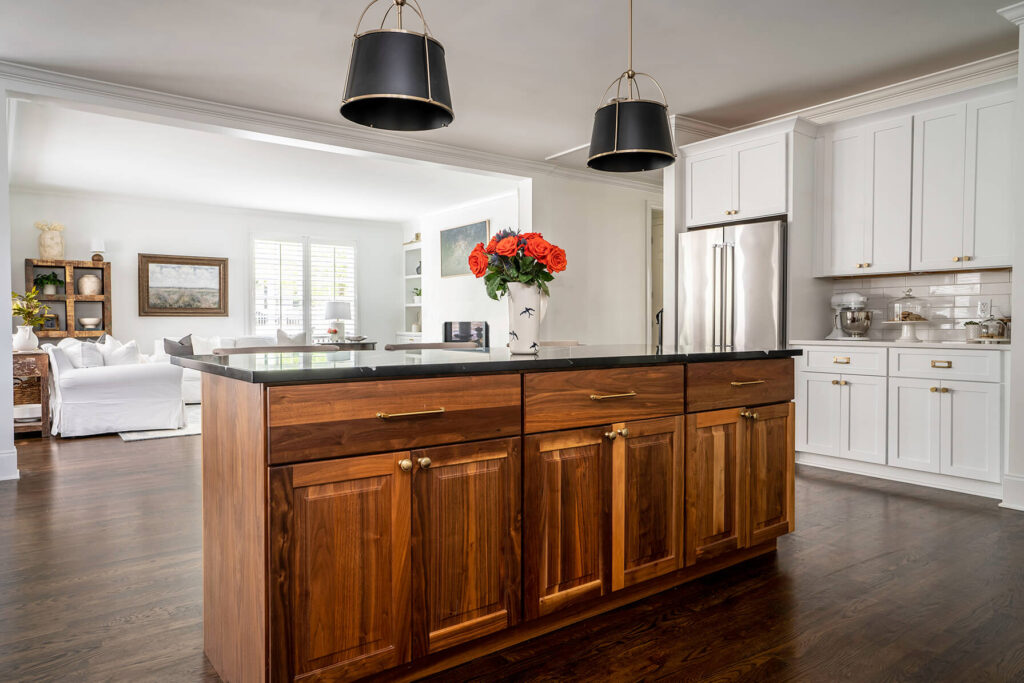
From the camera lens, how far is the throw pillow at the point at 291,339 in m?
7.91

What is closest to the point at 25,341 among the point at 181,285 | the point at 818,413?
the point at 181,285

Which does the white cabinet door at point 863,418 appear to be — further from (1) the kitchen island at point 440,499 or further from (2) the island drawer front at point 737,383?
(1) the kitchen island at point 440,499

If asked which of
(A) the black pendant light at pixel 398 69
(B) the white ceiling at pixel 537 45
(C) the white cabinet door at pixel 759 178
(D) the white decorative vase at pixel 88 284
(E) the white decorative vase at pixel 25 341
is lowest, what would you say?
(E) the white decorative vase at pixel 25 341

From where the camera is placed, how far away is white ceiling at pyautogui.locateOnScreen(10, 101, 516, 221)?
5.21 m

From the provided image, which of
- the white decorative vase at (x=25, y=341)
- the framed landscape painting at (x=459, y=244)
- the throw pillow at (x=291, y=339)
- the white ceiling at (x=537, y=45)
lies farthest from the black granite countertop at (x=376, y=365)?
the throw pillow at (x=291, y=339)

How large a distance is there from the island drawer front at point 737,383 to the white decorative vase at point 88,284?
783 cm

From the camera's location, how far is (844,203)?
14.4 feet

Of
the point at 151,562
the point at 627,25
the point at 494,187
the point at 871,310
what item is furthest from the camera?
the point at 494,187

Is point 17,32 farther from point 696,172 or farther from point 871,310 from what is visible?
point 871,310

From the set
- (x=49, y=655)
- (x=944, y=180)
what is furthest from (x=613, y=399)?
(x=944, y=180)

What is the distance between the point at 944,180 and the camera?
12.8 feet

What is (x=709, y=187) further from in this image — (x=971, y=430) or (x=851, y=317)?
(x=971, y=430)

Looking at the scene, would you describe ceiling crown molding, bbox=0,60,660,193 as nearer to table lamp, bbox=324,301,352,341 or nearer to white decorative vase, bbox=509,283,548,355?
white decorative vase, bbox=509,283,548,355

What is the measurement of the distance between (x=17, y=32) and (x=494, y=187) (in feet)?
14.7
